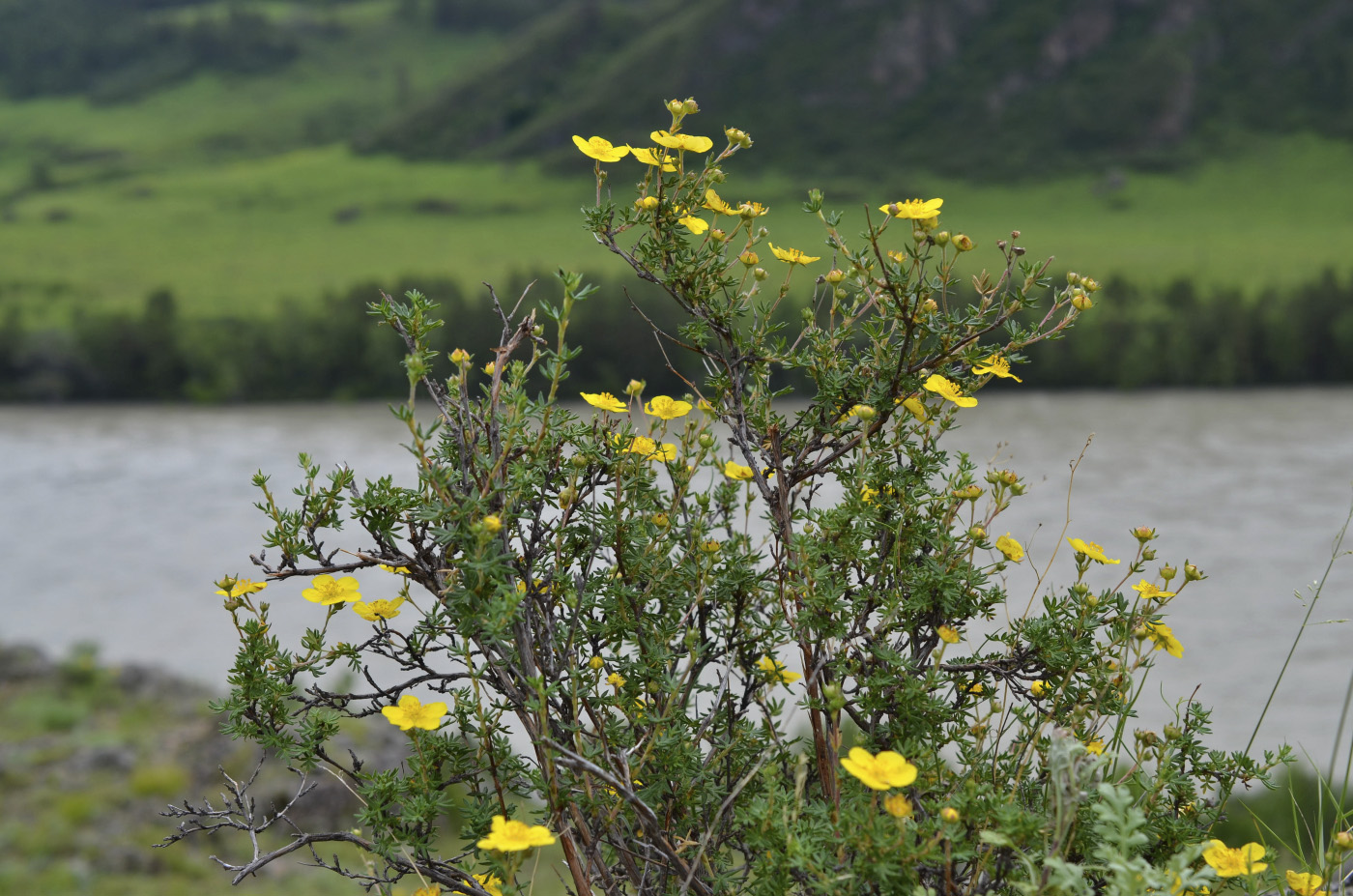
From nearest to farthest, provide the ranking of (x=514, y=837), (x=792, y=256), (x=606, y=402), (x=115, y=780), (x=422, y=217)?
(x=514, y=837)
(x=606, y=402)
(x=792, y=256)
(x=115, y=780)
(x=422, y=217)

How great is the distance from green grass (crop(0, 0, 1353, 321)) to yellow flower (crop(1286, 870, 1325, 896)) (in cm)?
2946

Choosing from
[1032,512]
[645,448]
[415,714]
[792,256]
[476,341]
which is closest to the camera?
[415,714]

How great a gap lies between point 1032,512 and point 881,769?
1848 cm

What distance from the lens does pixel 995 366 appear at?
5.83ft

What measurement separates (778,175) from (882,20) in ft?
61.7

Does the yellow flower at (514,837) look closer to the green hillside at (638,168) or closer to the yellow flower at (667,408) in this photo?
the yellow flower at (667,408)

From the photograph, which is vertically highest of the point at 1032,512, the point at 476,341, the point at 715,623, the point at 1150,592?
the point at 1150,592

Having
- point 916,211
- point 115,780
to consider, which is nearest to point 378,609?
point 916,211

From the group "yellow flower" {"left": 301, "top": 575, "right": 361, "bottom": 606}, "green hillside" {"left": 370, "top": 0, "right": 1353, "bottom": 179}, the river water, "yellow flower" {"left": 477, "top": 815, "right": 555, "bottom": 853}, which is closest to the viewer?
"yellow flower" {"left": 477, "top": 815, "right": 555, "bottom": 853}

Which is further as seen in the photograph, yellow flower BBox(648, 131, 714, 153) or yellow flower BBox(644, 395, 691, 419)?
yellow flower BBox(644, 395, 691, 419)

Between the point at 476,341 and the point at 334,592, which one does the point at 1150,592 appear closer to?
the point at 334,592

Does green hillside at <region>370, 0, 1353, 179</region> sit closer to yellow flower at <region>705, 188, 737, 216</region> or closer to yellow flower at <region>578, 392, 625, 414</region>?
yellow flower at <region>705, 188, 737, 216</region>

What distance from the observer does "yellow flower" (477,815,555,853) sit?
1.26 meters

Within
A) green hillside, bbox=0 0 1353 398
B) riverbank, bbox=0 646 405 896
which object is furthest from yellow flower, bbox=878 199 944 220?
green hillside, bbox=0 0 1353 398
